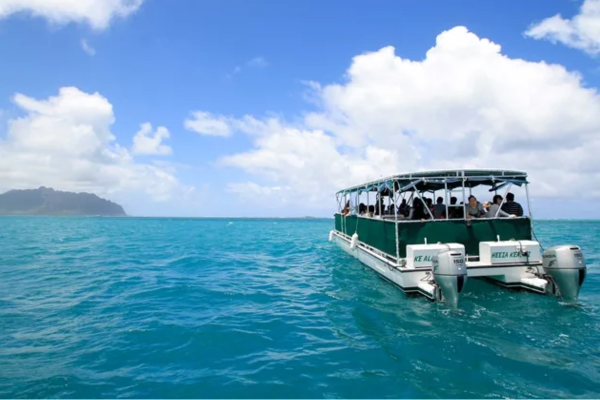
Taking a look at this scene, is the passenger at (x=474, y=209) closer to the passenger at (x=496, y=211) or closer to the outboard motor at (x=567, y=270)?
the passenger at (x=496, y=211)

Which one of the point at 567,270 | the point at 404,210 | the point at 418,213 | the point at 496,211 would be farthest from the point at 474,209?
the point at 567,270

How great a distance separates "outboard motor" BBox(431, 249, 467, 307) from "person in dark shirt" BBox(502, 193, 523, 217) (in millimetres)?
4422

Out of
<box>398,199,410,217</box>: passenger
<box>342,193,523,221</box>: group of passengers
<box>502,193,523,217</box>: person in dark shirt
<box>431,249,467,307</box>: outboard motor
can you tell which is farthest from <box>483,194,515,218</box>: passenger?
<box>431,249,467,307</box>: outboard motor

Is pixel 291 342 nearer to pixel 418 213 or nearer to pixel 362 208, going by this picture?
pixel 418 213

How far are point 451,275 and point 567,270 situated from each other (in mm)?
3231

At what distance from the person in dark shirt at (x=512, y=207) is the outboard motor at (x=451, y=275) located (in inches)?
174

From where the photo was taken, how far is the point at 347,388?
551cm

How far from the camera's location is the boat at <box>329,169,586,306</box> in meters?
9.36

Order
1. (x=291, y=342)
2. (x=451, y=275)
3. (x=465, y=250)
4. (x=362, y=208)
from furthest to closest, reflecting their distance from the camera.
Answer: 1. (x=362, y=208)
2. (x=465, y=250)
3. (x=451, y=275)
4. (x=291, y=342)

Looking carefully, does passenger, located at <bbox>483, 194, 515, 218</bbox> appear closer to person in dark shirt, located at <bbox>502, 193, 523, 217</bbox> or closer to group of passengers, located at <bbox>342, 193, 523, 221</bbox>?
group of passengers, located at <bbox>342, 193, 523, 221</bbox>

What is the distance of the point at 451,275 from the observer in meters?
8.97

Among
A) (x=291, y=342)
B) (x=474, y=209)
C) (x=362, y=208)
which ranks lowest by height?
(x=291, y=342)

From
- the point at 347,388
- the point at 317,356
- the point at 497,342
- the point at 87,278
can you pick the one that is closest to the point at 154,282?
the point at 87,278

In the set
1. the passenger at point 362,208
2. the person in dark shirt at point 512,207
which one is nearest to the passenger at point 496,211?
the person in dark shirt at point 512,207
